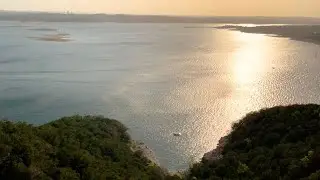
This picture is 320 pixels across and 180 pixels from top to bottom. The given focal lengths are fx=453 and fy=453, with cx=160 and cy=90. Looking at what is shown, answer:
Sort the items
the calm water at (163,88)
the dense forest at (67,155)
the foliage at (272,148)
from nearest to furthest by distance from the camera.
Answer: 1. the dense forest at (67,155)
2. the foliage at (272,148)
3. the calm water at (163,88)

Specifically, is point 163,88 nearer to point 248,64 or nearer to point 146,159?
point 146,159

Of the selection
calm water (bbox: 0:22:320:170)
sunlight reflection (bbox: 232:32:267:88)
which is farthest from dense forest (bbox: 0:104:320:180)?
sunlight reflection (bbox: 232:32:267:88)

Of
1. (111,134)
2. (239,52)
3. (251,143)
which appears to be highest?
(251,143)

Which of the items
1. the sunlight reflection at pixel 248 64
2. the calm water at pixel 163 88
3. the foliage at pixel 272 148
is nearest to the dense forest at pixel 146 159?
the foliage at pixel 272 148

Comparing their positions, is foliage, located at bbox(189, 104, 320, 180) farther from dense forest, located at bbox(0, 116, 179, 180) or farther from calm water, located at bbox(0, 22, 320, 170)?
calm water, located at bbox(0, 22, 320, 170)

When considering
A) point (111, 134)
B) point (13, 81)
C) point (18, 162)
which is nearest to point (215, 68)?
point (13, 81)

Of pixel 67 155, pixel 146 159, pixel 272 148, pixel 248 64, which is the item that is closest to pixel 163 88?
pixel 146 159

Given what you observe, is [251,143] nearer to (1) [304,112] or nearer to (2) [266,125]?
(2) [266,125]

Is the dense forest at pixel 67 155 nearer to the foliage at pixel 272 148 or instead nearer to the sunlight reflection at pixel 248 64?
the foliage at pixel 272 148
